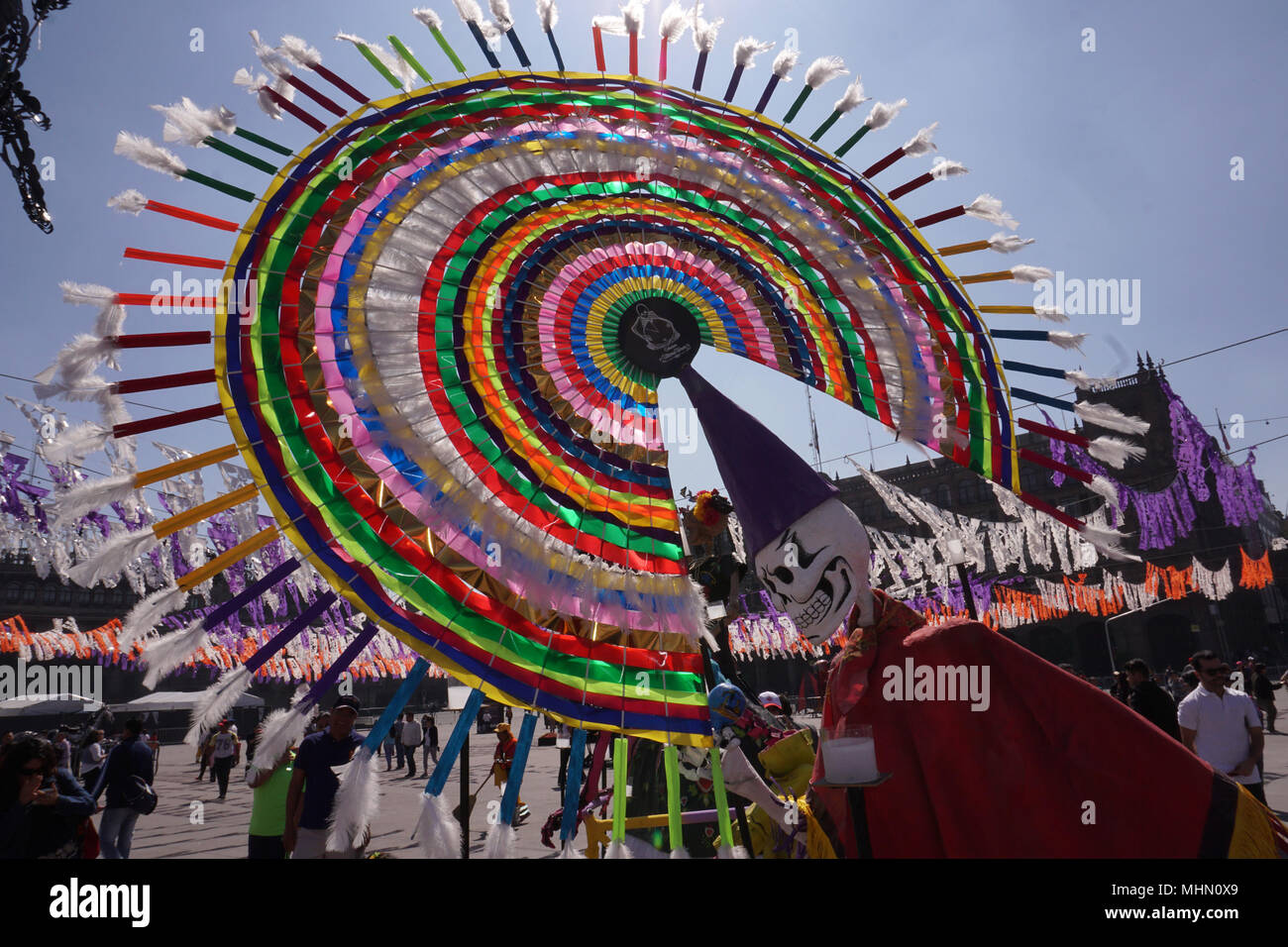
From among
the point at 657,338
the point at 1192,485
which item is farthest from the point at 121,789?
the point at 1192,485

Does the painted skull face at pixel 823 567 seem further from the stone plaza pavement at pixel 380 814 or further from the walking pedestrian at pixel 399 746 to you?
the walking pedestrian at pixel 399 746

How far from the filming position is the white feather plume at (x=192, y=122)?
263 centimetres

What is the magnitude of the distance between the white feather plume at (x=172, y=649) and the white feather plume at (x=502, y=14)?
236cm

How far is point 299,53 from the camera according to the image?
2.81 m

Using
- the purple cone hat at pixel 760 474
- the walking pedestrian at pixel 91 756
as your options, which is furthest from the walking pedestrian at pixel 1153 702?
the walking pedestrian at pixel 91 756

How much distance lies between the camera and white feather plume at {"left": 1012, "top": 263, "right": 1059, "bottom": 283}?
3.55 metres

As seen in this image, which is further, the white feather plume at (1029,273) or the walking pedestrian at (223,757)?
the walking pedestrian at (223,757)

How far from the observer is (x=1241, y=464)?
21312mm

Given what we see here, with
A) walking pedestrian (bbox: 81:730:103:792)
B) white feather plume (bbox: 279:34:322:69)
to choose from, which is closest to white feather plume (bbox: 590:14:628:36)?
white feather plume (bbox: 279:34:322:69)

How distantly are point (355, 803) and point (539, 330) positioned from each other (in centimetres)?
204

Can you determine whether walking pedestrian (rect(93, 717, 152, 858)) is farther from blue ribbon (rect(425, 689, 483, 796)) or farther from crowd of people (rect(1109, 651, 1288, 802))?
crowd of people (rect(1109, 651, 1288, 802))
